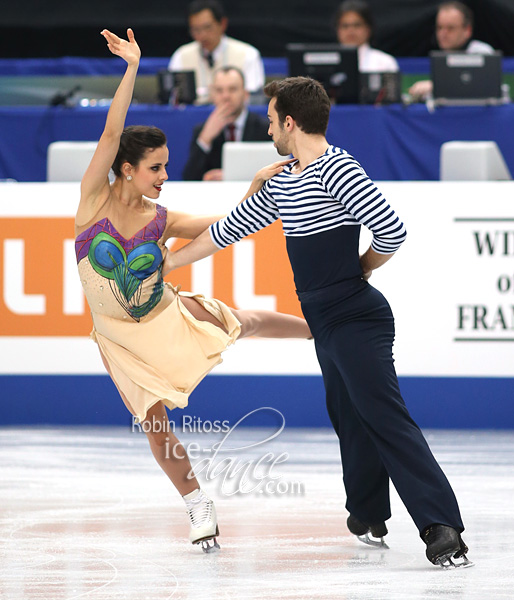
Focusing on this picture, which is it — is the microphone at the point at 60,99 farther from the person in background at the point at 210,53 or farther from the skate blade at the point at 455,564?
the skate blade at the point at 455,564

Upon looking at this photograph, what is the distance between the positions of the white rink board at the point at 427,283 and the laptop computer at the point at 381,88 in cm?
196

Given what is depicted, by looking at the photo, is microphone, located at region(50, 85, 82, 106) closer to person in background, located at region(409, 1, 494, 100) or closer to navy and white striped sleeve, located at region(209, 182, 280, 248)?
person in background, located at region(409, 1, 494, 100)

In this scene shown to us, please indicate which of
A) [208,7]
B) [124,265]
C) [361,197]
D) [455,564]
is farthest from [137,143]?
[208,7]

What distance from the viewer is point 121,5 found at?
36.5 feet

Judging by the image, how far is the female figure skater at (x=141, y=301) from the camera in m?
3.40

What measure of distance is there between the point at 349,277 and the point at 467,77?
4.44m

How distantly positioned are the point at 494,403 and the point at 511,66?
5.02 meters

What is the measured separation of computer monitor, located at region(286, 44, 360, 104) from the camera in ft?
24.0

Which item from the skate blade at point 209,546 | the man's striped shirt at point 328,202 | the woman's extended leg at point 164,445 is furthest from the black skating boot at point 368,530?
the man's striped shirt at point 328,202

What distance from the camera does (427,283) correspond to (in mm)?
5527

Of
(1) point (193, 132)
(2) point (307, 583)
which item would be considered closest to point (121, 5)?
(1) point (193, 132)

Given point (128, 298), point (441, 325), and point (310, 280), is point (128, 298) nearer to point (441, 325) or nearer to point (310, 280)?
point (310, 280)

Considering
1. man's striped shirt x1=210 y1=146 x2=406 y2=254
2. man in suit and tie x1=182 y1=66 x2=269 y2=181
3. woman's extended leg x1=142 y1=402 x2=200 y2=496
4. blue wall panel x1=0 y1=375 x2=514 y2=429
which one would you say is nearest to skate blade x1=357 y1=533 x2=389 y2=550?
woman's extended leg x1=142 y1=402 x2=200 y2=496

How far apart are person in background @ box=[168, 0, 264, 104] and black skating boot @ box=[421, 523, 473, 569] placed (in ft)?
17.2
